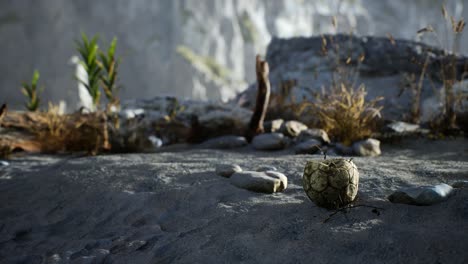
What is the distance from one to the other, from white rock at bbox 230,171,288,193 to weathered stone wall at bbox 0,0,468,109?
2156cm

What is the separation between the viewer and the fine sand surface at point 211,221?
1.20 m

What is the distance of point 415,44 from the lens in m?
6.68

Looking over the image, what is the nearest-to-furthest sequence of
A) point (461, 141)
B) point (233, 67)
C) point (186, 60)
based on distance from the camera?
point (461, 141) < point (186, 60) < point (233, 67)

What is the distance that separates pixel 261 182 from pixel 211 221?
44 cm

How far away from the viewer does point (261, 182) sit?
1.81 metres

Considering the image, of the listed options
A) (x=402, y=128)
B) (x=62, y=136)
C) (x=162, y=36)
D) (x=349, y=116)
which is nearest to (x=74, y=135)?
(x=62, y=136)

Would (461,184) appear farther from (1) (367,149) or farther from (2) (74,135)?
(2) (74,135)

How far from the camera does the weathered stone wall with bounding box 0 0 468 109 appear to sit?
23.3 metres

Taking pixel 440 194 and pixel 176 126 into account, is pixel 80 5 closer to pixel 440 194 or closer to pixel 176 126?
pixel 176 126

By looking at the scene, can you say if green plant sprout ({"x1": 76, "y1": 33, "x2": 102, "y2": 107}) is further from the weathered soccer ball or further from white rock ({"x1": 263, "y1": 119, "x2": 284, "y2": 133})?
the weathered soccer ball

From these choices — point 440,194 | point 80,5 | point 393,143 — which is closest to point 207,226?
point 440,194

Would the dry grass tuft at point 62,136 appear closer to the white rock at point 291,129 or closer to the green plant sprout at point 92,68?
the green plant sprout at point 92,68

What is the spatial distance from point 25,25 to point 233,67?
18988 millimetres

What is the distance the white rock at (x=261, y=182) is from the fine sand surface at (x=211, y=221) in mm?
44
